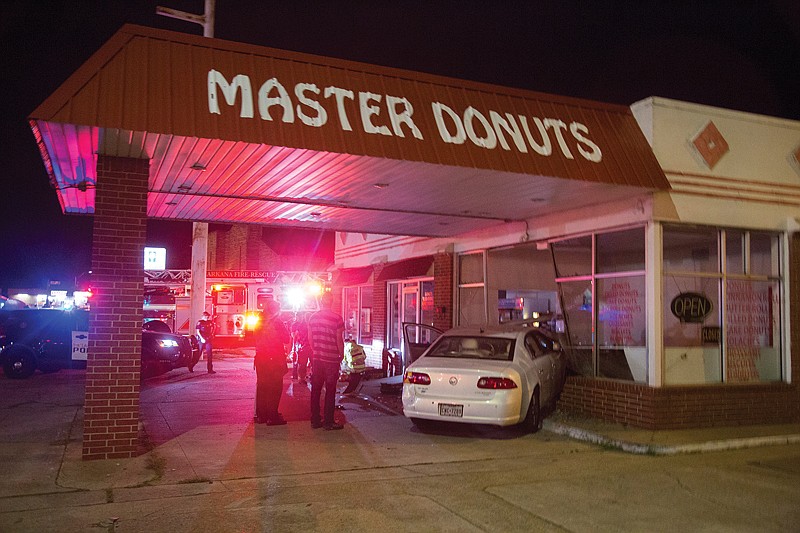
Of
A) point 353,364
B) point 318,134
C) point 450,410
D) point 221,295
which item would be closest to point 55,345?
point 353,364

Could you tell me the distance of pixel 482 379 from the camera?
9.42m

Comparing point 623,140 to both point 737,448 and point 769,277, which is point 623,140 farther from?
point 737,448

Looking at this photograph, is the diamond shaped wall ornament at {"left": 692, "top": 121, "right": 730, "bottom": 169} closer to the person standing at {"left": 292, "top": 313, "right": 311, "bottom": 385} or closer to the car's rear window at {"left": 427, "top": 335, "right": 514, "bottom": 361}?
the car's rear window at {"left": 427, "top": 335, "right": 514, "bottom": 361}

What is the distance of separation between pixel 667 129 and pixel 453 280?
6.45 m

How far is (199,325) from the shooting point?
19.0 metres

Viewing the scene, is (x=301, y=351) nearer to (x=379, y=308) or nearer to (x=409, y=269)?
(x=409, y=269)

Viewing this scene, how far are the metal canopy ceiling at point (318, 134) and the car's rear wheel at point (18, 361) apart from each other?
21.3ft

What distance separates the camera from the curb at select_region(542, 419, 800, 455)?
29.7ft

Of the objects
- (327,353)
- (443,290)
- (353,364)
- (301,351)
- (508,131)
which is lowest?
(353,364)

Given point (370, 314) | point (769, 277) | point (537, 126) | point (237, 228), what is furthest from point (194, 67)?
point (237, 228)

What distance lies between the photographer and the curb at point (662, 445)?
9.05 metres

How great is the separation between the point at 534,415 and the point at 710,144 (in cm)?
518

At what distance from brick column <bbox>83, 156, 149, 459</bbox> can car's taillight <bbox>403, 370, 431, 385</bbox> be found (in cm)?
370

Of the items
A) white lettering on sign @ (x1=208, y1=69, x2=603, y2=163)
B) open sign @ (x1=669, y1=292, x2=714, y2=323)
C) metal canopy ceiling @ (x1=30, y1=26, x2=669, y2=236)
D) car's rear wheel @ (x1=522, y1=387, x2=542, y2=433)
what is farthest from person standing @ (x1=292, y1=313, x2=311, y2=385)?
open sign @ (x1=669, y1=292, x2=714, y2=323)
